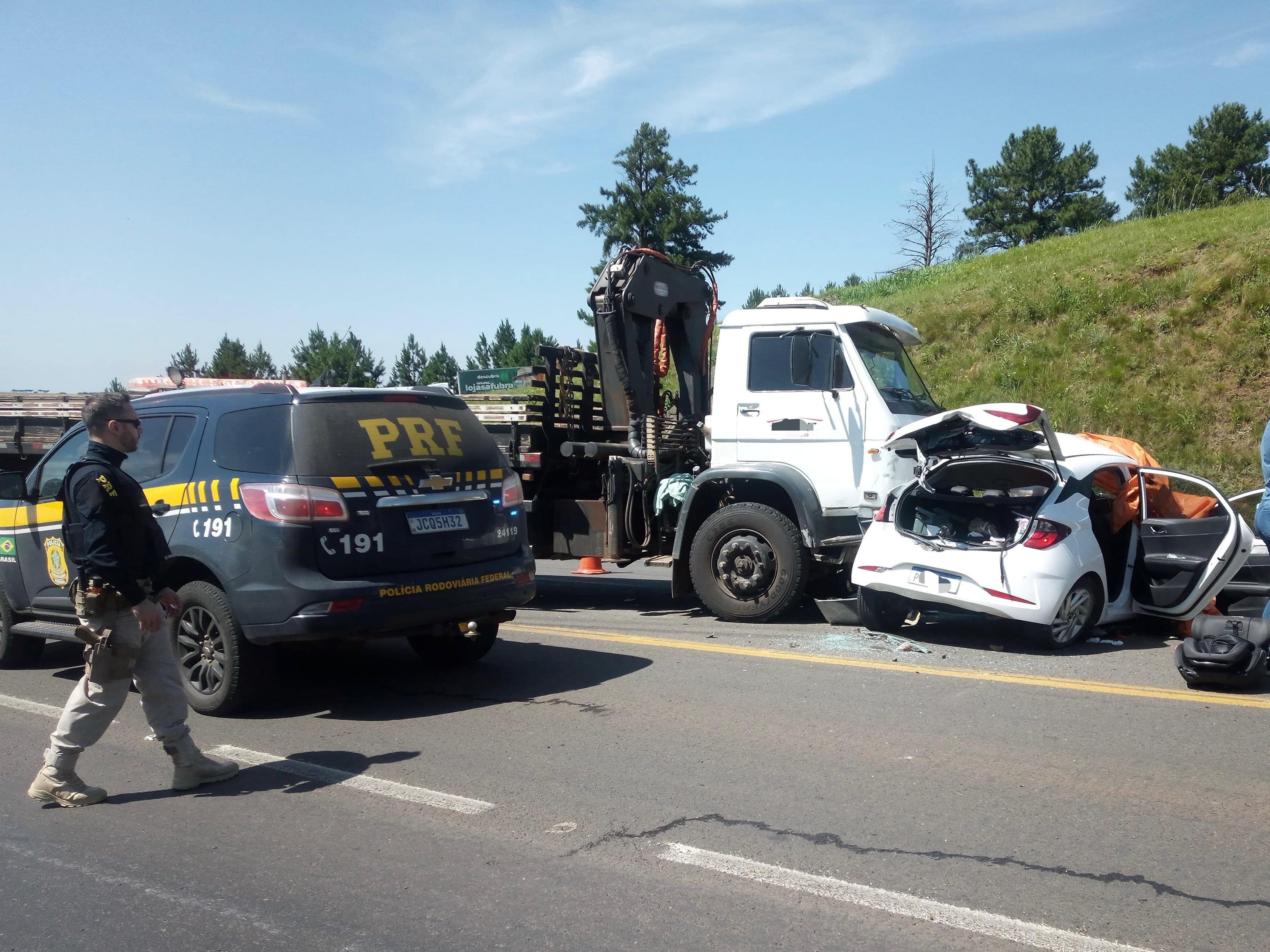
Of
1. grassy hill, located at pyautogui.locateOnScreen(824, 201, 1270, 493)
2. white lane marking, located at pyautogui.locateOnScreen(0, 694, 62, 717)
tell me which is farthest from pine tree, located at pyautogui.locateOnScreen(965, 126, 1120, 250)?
white lane marking, located at pyautogui.locateOnScreen(0, 694, 62, 717)

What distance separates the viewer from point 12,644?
7.72m

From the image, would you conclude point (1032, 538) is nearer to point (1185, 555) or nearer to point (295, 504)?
point (1185, 555)

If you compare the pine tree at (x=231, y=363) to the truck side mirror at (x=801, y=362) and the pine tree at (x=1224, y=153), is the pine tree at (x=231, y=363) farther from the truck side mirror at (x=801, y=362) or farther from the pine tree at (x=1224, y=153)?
the pine tree at (x=1224, y=153)

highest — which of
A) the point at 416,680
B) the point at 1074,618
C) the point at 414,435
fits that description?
the point at 414,435

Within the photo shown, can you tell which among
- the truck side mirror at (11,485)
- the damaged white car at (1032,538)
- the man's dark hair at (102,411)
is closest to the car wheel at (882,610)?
the damaged white car at (1032,538)

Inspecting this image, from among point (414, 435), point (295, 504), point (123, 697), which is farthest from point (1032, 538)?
point (123, 697)

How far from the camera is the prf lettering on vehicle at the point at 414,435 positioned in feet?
20.4

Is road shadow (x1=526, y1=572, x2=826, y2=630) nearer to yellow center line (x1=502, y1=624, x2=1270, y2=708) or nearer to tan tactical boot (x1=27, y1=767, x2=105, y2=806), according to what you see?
yellow center line (x1=502, y1=624, x2=1270, y2=708)

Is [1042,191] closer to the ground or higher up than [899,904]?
higher up

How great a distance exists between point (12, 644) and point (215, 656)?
8.73 ft

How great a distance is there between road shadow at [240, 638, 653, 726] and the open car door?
3.86 meters

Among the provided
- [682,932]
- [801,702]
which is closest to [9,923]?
[682,932]

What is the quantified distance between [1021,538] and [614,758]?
145 inches

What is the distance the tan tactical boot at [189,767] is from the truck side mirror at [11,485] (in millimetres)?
3137
